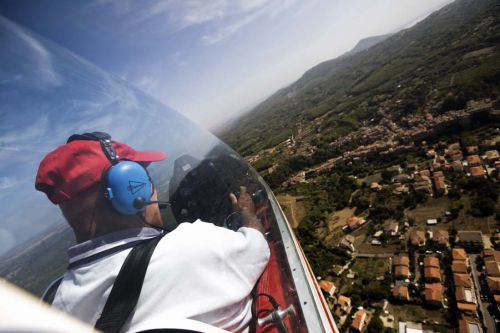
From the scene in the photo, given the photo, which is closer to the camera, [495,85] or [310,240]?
[310,240]

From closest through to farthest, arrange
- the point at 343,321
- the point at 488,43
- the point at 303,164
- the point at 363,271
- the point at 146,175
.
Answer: the point at 146,175
the point at 343,321
the point at 363,271
the point at 303,164
the point at 488,43

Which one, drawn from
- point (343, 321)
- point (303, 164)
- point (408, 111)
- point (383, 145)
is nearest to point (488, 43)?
point (408, 111)

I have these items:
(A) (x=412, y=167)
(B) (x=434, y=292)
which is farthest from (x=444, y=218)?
(A) (x=412, y=167)

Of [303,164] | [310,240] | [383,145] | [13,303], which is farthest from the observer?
[303,164]

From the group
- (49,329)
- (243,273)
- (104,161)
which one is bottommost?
(243,273)

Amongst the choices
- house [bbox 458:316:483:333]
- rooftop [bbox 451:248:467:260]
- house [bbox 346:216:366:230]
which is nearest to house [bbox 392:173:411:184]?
house [bbox 346:216:366:230]

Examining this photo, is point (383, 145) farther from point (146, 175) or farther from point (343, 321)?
point (146, 175)

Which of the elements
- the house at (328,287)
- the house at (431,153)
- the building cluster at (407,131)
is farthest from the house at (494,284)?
the building cluster at (407,131)
